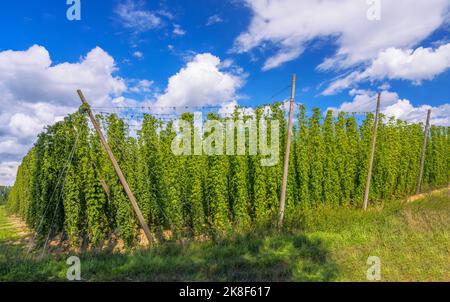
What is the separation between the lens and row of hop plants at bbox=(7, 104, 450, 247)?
1080 cm

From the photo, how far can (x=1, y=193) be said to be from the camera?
88938 millimetres

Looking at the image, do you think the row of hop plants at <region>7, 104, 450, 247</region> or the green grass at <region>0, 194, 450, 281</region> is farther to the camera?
the row of hop plants at <region>7, 104, 450, 247</region>

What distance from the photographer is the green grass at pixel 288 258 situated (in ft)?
20.0

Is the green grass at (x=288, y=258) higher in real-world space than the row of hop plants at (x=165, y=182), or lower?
lower

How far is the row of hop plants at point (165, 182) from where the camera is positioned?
10.8 m

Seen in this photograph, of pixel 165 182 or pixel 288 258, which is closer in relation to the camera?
pixel 288 258

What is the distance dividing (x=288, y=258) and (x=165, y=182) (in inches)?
259

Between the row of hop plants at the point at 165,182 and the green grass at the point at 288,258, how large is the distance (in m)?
2.04

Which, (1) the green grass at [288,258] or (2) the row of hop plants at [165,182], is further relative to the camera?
(2) the row of hop plants at [165,182]

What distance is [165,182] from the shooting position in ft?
39.6

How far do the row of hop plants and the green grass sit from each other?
6.71 ft

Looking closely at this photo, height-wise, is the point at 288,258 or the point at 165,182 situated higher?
the point at 165,182
